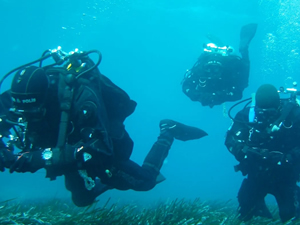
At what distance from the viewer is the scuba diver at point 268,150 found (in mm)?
5633

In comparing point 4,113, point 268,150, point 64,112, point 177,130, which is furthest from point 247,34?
point 4,113

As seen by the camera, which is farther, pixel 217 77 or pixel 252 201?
pixel 217 77

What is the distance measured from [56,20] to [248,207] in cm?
4255

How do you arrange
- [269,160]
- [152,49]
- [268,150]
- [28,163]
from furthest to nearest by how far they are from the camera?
1. [152,49]
2. [268,150]
3. [269,160]
4. [28,163]

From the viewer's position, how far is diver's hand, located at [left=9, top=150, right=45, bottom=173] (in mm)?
3621

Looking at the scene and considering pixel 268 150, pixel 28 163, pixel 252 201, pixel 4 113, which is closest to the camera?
pixel 28 163

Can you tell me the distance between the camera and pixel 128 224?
15.9ft

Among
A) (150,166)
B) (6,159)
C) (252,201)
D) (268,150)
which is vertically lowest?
(252,201)

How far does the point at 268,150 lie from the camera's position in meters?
5.89

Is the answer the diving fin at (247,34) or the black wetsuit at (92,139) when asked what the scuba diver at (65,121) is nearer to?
the black wetsuit at (92,139)

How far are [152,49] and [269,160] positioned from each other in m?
64.9

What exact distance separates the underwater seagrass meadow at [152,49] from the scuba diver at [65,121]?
3.51 feet

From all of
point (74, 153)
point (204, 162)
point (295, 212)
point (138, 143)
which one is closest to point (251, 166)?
point (295, 212)

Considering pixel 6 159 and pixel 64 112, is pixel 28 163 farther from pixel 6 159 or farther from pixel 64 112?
pixel 64 112
